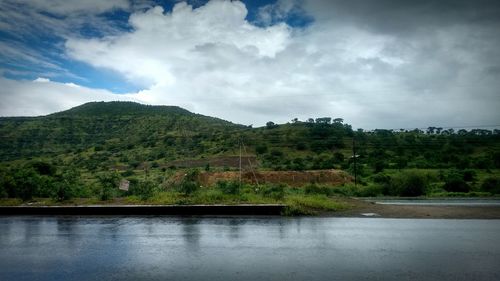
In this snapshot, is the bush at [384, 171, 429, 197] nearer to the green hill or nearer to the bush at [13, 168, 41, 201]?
the green hill

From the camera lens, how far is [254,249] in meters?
9.45

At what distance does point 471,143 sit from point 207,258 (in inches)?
3126

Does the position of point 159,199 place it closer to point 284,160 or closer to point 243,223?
point 243,223

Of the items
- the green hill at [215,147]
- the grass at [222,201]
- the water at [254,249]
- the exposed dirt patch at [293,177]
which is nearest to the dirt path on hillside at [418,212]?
the grass at [222,201]

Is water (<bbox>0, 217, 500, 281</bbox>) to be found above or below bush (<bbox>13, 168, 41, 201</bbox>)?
below

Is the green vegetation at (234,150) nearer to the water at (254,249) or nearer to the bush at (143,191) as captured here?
the bush at (143,191)

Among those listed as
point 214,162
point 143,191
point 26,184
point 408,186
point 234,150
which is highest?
point 234,150

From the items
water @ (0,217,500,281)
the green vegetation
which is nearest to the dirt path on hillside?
water @ (0,217,500,281)

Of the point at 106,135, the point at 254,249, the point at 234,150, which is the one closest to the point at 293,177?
the point at 234,150

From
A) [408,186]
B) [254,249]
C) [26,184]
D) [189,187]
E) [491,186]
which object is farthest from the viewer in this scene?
[491,186]

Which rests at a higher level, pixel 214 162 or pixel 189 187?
pixel 214 162

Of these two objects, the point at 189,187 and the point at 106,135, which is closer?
the point at 189,187

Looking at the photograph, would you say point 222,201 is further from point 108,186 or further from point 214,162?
point 214,162

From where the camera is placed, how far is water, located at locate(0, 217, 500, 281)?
765 centimetres
